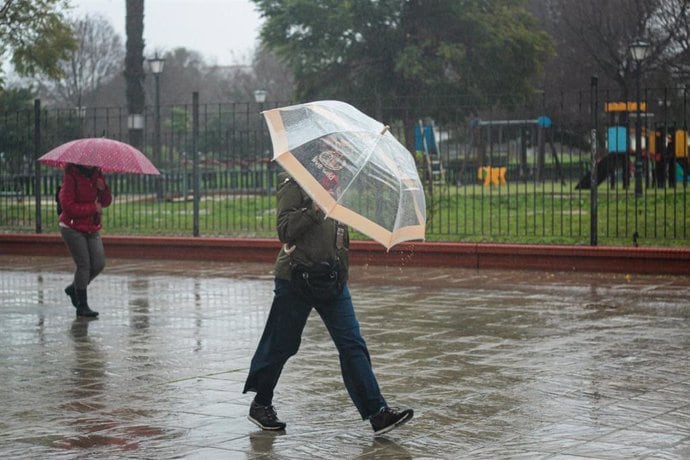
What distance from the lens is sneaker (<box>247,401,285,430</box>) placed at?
643 centimetres

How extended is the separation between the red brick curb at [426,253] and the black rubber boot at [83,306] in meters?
4.41

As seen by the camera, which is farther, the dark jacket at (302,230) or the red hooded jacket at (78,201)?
the red hooded jacket at (78,201)

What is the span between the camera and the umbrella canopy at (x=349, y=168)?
5926 millimetres

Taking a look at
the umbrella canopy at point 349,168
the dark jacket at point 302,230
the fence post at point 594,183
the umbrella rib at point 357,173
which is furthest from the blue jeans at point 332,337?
the fence post at point 594,183

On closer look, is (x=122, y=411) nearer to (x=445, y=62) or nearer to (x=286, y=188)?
(x=286, y=188)

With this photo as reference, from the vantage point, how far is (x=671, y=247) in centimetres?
→ 1489

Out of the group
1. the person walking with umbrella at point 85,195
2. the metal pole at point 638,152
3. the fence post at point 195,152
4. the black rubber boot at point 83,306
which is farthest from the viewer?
the fence post at point 195,152

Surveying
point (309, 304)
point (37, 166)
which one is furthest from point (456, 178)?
point (309, 304)

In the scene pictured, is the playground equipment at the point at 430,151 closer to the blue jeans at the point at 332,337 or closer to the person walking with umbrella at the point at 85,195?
the person walking with umbrella at the point at 85,195

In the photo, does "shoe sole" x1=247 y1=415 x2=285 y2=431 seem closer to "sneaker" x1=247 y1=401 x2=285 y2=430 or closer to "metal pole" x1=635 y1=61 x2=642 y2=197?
"sneaker" x1=247 y1=401 x2=285 y2=430

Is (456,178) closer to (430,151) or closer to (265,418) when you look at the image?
(430,151)

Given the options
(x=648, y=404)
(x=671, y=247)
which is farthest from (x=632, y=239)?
(x=648, y=404)

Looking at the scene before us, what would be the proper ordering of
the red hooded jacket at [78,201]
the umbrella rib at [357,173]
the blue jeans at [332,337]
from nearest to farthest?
the umbrella rib at [357,173]
the blue jeans at [332,337]
the red hooded jacket at [78,201]

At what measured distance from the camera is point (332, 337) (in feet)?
20.9
